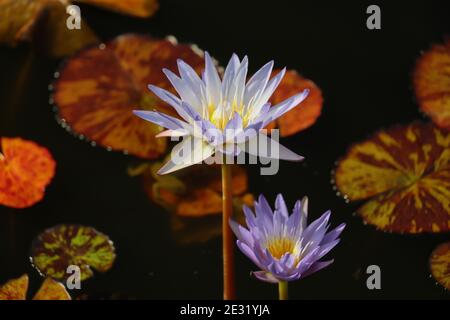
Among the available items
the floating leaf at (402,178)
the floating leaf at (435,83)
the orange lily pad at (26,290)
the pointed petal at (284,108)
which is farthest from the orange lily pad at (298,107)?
the orange lily pad at (26,290)

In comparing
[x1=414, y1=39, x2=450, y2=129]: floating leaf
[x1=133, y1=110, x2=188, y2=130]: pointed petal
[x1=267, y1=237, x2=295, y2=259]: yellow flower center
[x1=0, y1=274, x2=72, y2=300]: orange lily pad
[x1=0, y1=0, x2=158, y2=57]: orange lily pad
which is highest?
[x1=0, y1=0, x2=158, y2=57]: orange lily pad

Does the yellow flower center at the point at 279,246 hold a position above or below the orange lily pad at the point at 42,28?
below

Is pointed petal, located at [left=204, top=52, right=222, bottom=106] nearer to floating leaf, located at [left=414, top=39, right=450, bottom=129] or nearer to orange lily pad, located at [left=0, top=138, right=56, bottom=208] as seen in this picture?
orange lily pad, located at [left=0, top=138, right=56, bottom=208]

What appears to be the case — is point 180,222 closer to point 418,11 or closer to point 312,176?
point 312,176

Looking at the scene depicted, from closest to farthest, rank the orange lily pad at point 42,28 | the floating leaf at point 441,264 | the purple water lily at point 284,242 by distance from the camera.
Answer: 1. the purple water lily at point 284,242
2. the floating leaf at point 441,264
3. the orange lily pad at point 42,28

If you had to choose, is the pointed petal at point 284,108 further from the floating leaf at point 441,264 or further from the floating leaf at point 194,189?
the floating leaf at point 441,264

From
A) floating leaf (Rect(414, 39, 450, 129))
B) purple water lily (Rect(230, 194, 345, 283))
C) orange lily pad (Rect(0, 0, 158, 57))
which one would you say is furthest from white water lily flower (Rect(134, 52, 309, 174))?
orange lily pad (Rect(0, 0, 158, 57))

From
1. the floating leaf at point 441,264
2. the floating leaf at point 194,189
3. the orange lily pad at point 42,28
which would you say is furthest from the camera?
the orange lily pad at point 42,28
